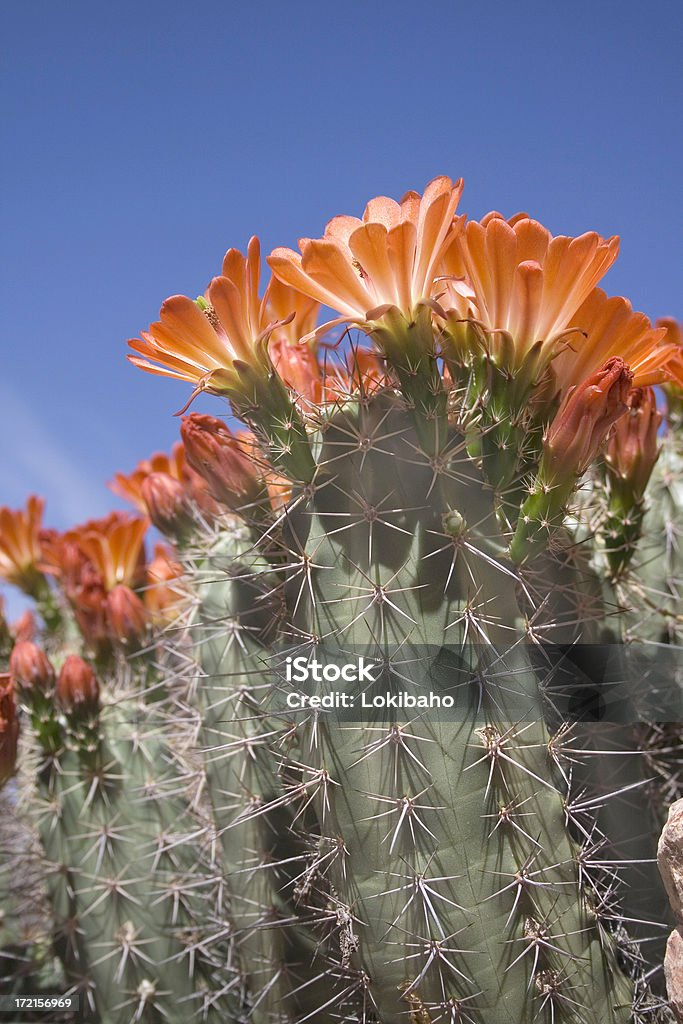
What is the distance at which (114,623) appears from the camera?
210 cm

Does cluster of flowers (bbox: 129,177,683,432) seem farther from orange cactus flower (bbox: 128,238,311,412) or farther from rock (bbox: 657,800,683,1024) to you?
rock (bbox: 657,800,683,1024)

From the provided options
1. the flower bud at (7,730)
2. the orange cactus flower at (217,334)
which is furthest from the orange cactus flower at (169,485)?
the flower bud at (7,730)

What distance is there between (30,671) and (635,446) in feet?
4.55

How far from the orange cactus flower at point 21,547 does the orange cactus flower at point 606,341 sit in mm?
1818

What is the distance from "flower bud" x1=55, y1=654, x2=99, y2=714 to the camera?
194 centimetres

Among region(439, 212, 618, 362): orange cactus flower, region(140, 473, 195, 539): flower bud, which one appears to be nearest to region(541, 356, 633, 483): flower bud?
region(439, 212, 618, 362): orange cactus flower

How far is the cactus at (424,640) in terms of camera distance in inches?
47.6

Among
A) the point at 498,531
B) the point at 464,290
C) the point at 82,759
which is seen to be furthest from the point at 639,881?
the point at 82,759

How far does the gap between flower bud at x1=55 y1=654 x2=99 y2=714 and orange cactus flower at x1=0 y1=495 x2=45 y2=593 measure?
0.78 m

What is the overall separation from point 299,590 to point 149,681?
95cm

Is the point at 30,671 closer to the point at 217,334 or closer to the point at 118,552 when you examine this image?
the point at 118,552

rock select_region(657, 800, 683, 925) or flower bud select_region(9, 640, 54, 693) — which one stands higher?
flower bud select_region(9, 640, 54, 693)

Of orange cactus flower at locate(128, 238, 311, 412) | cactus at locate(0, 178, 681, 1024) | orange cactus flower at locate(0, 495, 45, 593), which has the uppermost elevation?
orange cactus flower at locate(0, 495, 45, 593)

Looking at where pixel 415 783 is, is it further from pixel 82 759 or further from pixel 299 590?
pixel 82 759
